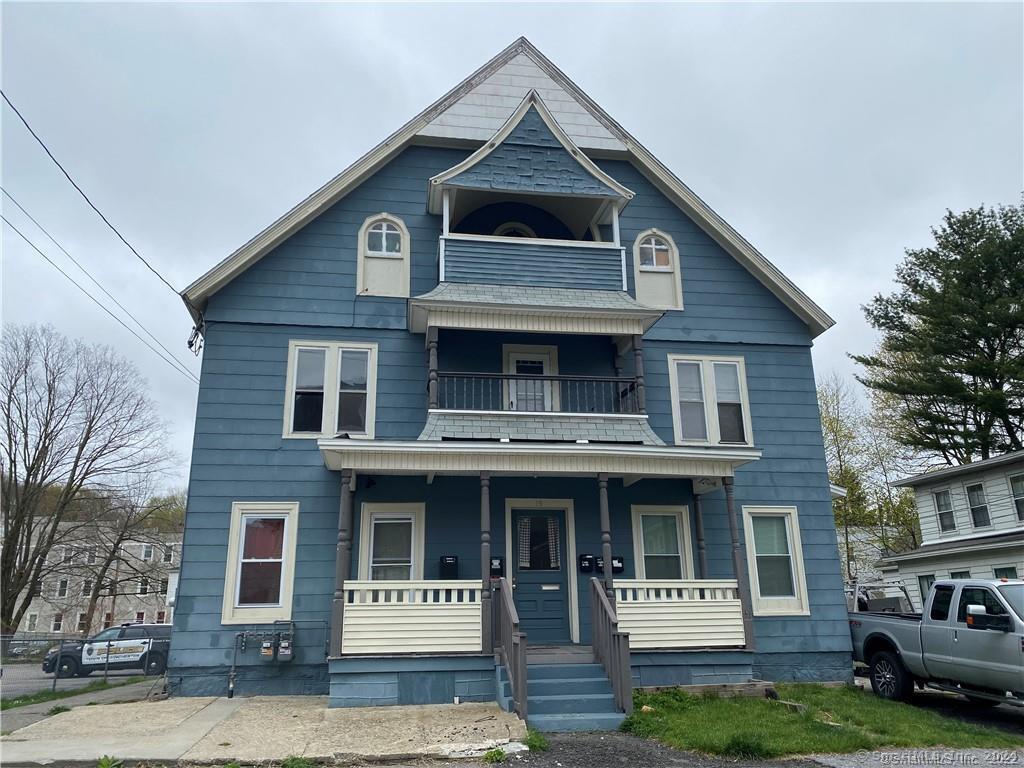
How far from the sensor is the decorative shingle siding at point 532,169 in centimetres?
1362

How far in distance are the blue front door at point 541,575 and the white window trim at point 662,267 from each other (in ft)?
16.1

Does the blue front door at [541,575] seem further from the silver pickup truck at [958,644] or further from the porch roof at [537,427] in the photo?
the silver pickup truck at [958,644]

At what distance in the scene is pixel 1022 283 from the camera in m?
27.8

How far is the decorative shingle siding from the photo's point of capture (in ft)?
44.7

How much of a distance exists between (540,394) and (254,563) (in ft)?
19.0

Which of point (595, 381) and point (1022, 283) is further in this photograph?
point (1022, 283)

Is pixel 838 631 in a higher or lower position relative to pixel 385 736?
higher

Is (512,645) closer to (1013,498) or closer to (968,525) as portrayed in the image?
(1013,498)

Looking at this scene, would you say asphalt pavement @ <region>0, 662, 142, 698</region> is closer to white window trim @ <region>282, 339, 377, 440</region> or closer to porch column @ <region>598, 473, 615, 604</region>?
white window trim @ <region>282, 339, 377, 440</region>

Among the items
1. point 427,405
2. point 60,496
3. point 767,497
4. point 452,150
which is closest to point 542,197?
point 452,150

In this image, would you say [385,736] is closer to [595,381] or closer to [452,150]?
[595,381]

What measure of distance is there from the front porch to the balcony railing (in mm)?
1313

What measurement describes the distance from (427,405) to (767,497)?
21.6ft

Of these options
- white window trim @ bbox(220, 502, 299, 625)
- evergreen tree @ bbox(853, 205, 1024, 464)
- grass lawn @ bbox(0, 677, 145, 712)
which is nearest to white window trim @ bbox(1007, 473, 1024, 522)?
evergreen tree @ bbox(853, 205, 1024, 464)
